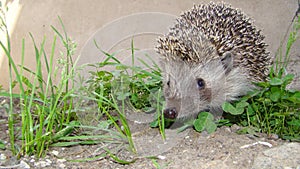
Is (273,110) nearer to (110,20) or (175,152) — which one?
(175,152)

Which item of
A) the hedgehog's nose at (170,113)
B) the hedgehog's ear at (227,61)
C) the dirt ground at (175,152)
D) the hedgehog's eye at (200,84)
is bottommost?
the dirt ground at (175,152)

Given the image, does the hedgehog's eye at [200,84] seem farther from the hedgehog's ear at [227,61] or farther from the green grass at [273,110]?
the green grass at [273,110]

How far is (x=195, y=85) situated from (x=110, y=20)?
1.59 metres

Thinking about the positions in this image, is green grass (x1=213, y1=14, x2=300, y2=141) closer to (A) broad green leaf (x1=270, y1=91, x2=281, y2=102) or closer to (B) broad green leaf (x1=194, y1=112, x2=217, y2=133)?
(A) broad green leaf (x1=270, y1=91, x2=281, y2=102)

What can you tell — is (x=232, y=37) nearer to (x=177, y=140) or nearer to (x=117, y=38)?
(x=177, y=140)

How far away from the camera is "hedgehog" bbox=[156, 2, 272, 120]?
3.02m

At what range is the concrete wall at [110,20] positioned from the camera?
398cm

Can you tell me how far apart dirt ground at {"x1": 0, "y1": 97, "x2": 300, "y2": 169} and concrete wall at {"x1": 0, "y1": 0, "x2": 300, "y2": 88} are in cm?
153

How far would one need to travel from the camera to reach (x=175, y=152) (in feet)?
8.08

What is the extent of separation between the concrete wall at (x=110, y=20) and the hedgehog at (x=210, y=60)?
0.74m

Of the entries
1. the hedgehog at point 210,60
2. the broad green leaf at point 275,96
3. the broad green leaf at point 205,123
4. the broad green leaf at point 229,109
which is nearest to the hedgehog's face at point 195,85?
the hedgehog at point 210,60

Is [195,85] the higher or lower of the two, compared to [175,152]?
higher

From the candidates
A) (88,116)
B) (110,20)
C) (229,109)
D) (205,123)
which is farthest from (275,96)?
(110,20)

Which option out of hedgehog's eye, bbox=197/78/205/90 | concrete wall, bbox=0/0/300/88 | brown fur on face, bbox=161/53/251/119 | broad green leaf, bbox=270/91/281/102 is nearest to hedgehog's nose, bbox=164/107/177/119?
brown fur on face, bbox=161/53/251/119
